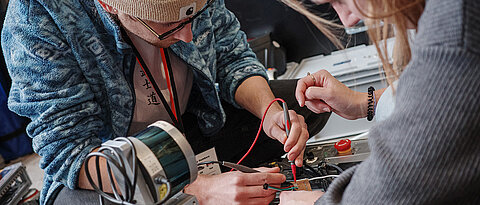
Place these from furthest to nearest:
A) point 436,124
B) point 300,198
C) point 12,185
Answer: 1. point 12,185
2. point 300,198
3. point 436,124

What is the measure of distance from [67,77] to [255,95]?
0.63 metres

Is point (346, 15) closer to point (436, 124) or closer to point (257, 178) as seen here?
point (436, 124)

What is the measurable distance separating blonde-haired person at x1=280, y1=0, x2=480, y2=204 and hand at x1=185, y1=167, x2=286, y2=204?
371 millimetres

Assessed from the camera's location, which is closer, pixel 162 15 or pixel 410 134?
pixel 410 134

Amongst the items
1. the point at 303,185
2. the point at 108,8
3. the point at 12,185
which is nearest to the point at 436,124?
the point at 303,185

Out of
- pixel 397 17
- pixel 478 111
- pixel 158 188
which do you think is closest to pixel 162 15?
pixel 158 188

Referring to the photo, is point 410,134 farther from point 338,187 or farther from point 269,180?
point 269,180

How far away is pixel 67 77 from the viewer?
1.14m

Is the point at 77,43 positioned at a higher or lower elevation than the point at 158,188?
higher

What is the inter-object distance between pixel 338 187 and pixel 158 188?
1.01ft

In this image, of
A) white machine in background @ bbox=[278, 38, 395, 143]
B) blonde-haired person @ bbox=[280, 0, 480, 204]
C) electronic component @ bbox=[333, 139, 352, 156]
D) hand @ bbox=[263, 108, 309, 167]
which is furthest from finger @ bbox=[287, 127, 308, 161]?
white machine in background @ bbox=[278, 38, 395, 143]

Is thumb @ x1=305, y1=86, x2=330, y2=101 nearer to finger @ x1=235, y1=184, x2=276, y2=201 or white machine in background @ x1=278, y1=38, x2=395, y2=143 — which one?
finger @ x1=235, y1=184, x2=276, y2=201

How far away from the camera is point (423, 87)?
57cm

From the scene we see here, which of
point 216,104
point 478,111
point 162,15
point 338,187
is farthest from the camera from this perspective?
point 216,104
